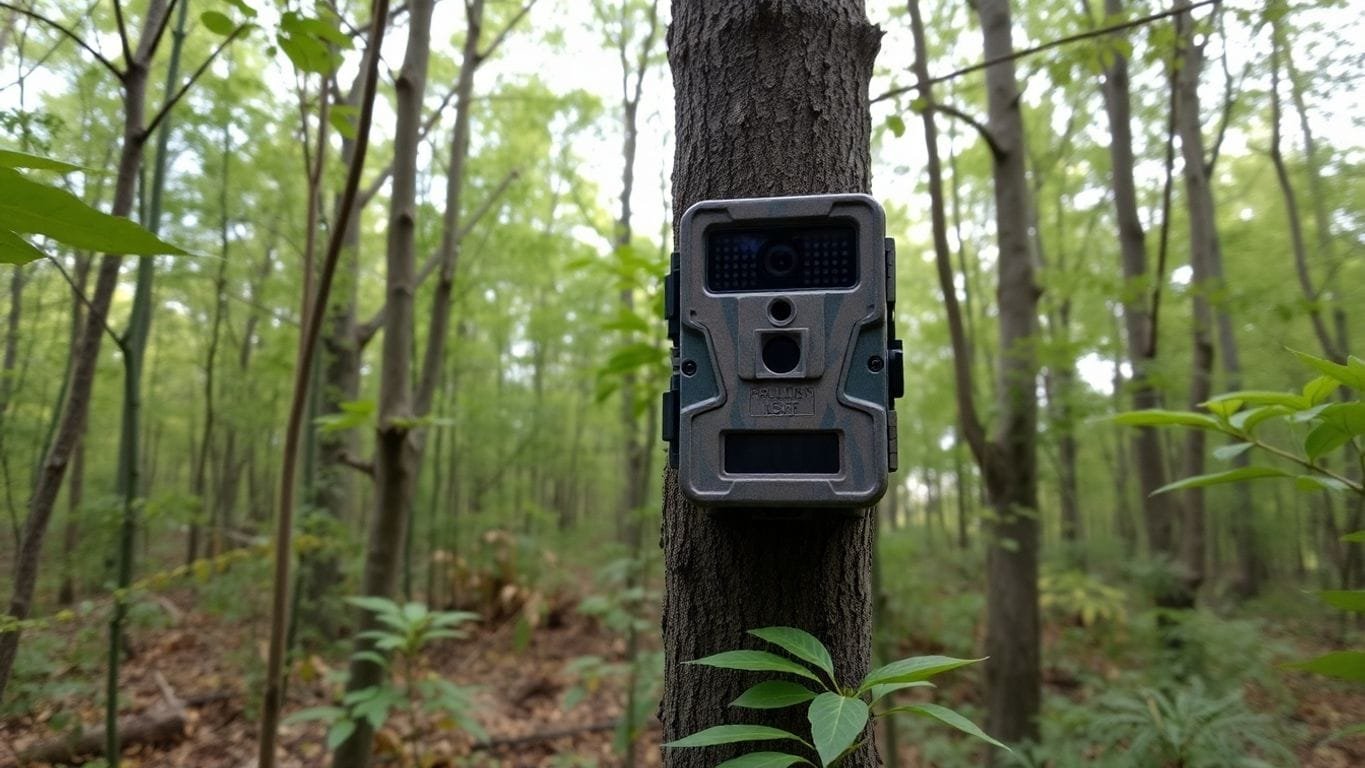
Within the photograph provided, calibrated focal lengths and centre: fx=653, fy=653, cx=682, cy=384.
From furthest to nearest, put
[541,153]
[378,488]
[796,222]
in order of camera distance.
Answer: [541,153]
[378,488]
[796,222]

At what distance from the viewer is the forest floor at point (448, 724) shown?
3725 millimetres

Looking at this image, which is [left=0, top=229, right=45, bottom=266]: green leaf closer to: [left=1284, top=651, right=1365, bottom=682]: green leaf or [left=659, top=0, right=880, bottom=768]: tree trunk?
[left=659, top=0, right=880, bottom=768]: tree trunk

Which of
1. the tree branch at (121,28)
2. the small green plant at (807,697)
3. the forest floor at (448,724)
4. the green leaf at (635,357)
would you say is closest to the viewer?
the small green plant at (807,697)

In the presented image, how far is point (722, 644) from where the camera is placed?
2.93 feet

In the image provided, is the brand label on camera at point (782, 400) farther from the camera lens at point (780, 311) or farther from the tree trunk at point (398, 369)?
the tree trunk at point (398, 369)

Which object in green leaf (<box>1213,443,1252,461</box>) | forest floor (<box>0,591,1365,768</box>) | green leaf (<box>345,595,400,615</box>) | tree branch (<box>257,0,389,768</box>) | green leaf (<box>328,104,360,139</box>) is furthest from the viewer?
forest floor (<box>0,591,1365,768</box>)

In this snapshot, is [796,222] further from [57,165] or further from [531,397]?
[531,397]

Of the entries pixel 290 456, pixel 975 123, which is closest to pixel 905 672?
pixel 290 456

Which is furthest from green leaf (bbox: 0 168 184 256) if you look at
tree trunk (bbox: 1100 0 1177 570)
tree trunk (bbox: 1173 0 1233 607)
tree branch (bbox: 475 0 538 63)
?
tree trunk (bbox: 1100 0 1177 570)

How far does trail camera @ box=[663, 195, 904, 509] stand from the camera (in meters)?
0.79

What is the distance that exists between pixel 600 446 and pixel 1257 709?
12.3 metres

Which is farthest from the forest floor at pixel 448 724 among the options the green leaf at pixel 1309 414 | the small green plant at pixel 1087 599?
the green leaf at pixel 1309 414

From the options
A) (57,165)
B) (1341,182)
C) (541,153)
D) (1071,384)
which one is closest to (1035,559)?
(1071,384)

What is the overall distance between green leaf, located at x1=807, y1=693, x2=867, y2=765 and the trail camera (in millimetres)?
214
